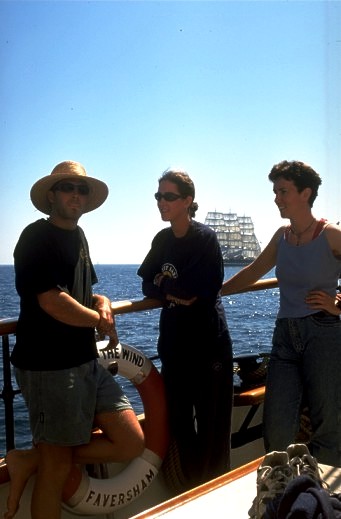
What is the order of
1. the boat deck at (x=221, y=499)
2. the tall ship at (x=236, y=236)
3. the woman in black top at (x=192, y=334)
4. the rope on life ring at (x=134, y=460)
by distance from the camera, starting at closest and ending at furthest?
1. the boat deck at (x=221, y=499)
2. the rope on life ring at (x=134, y=460)
3. the woman in black top at (x=192, y=334)
4. the tall ship at (x=236, y=236)

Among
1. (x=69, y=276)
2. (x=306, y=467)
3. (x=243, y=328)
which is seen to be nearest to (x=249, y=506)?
(x=306, y=467)

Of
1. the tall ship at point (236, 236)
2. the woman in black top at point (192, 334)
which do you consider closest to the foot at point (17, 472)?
the woman in black top at point (192, 334)

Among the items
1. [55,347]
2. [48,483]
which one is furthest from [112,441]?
[55,347]

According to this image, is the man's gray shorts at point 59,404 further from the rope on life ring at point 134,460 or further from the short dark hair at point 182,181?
the short dark hair at point 182,181

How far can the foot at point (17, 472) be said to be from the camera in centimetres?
240

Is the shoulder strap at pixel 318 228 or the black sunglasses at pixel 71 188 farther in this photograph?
the shoulder strap at pixel 318 228

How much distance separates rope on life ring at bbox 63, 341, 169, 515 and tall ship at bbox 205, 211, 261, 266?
4490 inches

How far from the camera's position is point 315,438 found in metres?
2.81

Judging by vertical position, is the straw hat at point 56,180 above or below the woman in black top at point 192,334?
above

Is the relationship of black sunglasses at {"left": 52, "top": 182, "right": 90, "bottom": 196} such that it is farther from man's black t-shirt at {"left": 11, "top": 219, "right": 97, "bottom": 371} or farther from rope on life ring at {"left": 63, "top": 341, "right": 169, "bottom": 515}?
rope on life ring at {"left": 63, "top": 341, "right": 169, "bottom": 515}

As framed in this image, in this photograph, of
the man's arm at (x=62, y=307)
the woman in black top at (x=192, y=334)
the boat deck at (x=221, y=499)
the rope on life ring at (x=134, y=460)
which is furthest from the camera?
the woman in black top at (x=192, y=334)

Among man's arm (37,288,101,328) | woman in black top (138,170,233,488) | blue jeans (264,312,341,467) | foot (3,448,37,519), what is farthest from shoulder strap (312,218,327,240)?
foot (3,448,37,519)

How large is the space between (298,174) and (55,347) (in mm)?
1312

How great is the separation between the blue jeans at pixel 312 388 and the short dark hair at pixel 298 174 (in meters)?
0.59
